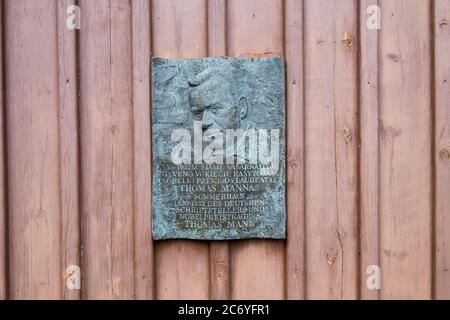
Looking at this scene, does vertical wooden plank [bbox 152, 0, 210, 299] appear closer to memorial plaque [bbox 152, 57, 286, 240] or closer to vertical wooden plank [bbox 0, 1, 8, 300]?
memorial plaque [bbox 152, 57, 286, 240]

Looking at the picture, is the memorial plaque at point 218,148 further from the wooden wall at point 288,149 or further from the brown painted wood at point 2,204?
the brown painted wood at point 2,204

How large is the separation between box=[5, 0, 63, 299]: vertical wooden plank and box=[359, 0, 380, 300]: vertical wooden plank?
4.41 ft

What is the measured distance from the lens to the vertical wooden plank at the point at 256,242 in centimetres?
205

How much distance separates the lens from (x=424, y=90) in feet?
6.66

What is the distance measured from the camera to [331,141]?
2.04 m

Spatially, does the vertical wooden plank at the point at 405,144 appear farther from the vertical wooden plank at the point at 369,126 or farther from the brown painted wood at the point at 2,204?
the brown painted wood at the point at 2,204

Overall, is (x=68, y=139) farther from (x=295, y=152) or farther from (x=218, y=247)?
(x=295, y=152)

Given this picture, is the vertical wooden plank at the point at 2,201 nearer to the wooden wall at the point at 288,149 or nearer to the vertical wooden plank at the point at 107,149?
the wooden wall at the point at 288,149

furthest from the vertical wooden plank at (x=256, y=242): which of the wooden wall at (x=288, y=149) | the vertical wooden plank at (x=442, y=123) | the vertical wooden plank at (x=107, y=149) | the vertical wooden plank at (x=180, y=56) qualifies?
the vertical wooden plank at (x=442, y=123)

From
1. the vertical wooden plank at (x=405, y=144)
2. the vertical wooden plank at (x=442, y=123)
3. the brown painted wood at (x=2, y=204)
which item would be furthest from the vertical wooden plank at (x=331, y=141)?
the brown painted wood at (x=2, y=204)

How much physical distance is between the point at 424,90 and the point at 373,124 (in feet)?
A: 0.87

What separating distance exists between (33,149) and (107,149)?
34 cm

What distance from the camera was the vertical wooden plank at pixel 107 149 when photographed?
2.08 m
